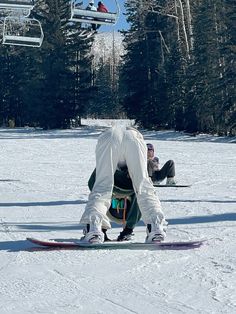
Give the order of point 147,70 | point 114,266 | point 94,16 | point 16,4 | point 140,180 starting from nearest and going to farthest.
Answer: point 114,266 → point 140,180 → point 16,4 → point 94,16 → point 147,70

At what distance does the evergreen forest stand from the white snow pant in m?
33.0

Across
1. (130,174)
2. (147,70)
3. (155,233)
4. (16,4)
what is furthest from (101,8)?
(147,70)

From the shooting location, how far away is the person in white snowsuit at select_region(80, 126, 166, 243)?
252 inches

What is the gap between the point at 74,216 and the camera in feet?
28.6

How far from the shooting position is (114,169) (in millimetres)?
6469

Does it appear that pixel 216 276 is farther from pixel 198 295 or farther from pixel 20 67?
pixel 20 67

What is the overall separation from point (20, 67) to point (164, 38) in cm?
1308

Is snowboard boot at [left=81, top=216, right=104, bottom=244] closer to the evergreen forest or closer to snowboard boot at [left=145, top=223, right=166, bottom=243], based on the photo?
snowboard boot at [left=145, top=223, right=166, bottom=243]

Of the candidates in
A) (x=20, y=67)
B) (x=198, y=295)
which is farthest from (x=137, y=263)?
(x=20, y=67)

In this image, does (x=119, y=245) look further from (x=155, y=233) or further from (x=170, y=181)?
(x=170, y=181)

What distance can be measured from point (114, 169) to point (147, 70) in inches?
1840

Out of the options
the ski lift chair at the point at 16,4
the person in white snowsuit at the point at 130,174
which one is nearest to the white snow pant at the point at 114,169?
the person in white snowsuit at the point at 130,174

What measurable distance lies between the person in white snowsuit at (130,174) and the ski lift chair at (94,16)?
9.34 metres

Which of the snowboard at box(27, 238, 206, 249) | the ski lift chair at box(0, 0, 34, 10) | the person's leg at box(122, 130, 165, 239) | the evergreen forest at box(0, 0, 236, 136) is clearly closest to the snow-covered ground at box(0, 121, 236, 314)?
the snowboard at box(27, 238, 206, 249)
